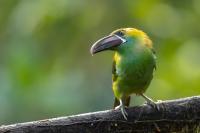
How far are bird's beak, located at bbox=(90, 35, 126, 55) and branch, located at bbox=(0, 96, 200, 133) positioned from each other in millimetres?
505

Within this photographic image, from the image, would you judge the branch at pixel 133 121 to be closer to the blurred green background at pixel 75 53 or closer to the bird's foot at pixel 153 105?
the bird's foot at pixel 153 105

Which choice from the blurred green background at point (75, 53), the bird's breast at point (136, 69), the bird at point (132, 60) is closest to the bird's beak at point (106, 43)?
the bird at point (132, 60)

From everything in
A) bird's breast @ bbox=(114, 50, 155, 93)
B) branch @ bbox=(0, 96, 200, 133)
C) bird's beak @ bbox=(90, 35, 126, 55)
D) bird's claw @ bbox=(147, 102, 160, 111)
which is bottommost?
branch @ bbox=(0, 96, 200, 133)

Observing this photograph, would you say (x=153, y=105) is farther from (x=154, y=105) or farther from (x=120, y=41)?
(x=120, y=41)

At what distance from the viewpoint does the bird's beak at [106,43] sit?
712 cm

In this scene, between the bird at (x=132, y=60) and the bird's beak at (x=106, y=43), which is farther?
the bird at (x=132, y=60)

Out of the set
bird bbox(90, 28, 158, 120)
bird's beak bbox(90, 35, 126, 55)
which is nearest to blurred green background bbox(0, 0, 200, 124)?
bird bbox(90, 28, 158, 120)

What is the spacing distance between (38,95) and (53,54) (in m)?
0.72

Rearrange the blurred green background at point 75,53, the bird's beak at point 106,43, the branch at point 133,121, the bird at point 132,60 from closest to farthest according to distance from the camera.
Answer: the branch at point 133,121
the bird's beak at point 106,43
the bird at point 132,60
the blurred green background at point 75,53

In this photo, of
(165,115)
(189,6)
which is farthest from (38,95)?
(165,115)

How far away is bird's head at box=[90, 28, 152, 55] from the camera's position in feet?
23.5

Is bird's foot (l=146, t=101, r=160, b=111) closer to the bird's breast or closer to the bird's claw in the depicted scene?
the bird's claw

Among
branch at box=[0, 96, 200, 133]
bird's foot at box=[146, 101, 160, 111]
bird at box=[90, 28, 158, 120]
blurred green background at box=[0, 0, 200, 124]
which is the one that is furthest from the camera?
blurred green background at box=[0, 0, 200, 124]

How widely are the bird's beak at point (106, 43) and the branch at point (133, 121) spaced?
19.9 inches
